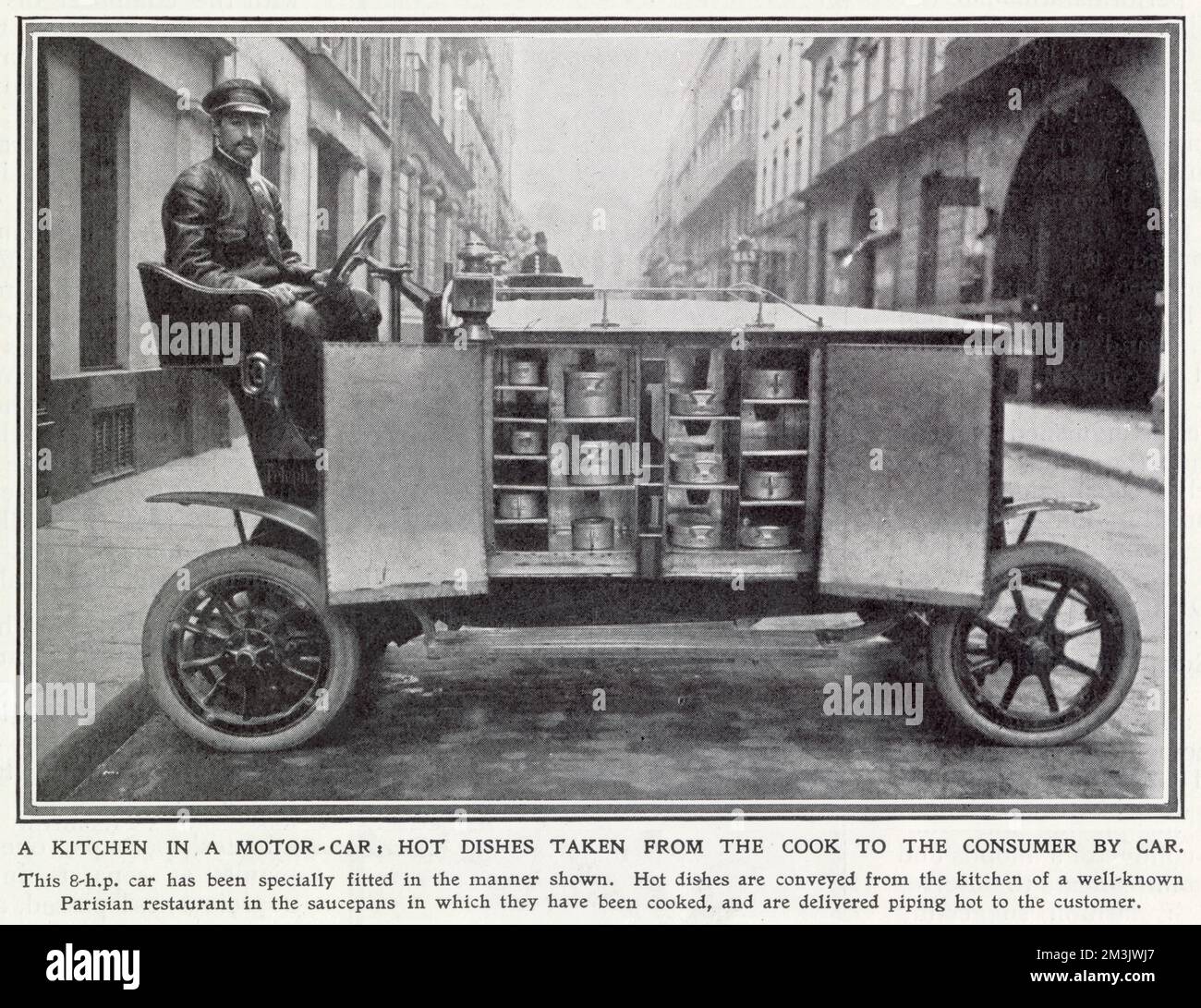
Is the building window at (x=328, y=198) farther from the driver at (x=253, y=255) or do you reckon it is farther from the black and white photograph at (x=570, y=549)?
the driver at (x=253, y=255)

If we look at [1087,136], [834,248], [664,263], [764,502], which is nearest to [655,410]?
[764,502]

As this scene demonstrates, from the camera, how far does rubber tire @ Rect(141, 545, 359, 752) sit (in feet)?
11.5

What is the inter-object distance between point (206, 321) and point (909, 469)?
7.22 feet

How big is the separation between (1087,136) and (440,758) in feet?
32.1

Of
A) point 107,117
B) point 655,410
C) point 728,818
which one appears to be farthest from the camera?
point 107,117

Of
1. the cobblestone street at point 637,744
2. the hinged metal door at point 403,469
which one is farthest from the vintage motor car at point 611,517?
the cobblestone street at point 637,744

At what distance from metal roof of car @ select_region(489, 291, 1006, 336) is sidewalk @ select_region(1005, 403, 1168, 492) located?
451 centimetres

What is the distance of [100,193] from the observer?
5.87 meters

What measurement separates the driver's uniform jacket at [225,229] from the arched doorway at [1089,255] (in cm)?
811

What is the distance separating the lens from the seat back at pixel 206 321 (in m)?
3.41

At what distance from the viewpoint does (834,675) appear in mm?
4406

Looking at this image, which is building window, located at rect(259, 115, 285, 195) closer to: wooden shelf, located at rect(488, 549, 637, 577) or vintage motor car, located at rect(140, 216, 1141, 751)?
vintage motor car, located at rect(140, 216, 1141, 751)

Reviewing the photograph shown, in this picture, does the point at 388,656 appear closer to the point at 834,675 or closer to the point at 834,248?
the point at 834,675

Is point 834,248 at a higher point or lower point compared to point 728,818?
higher
